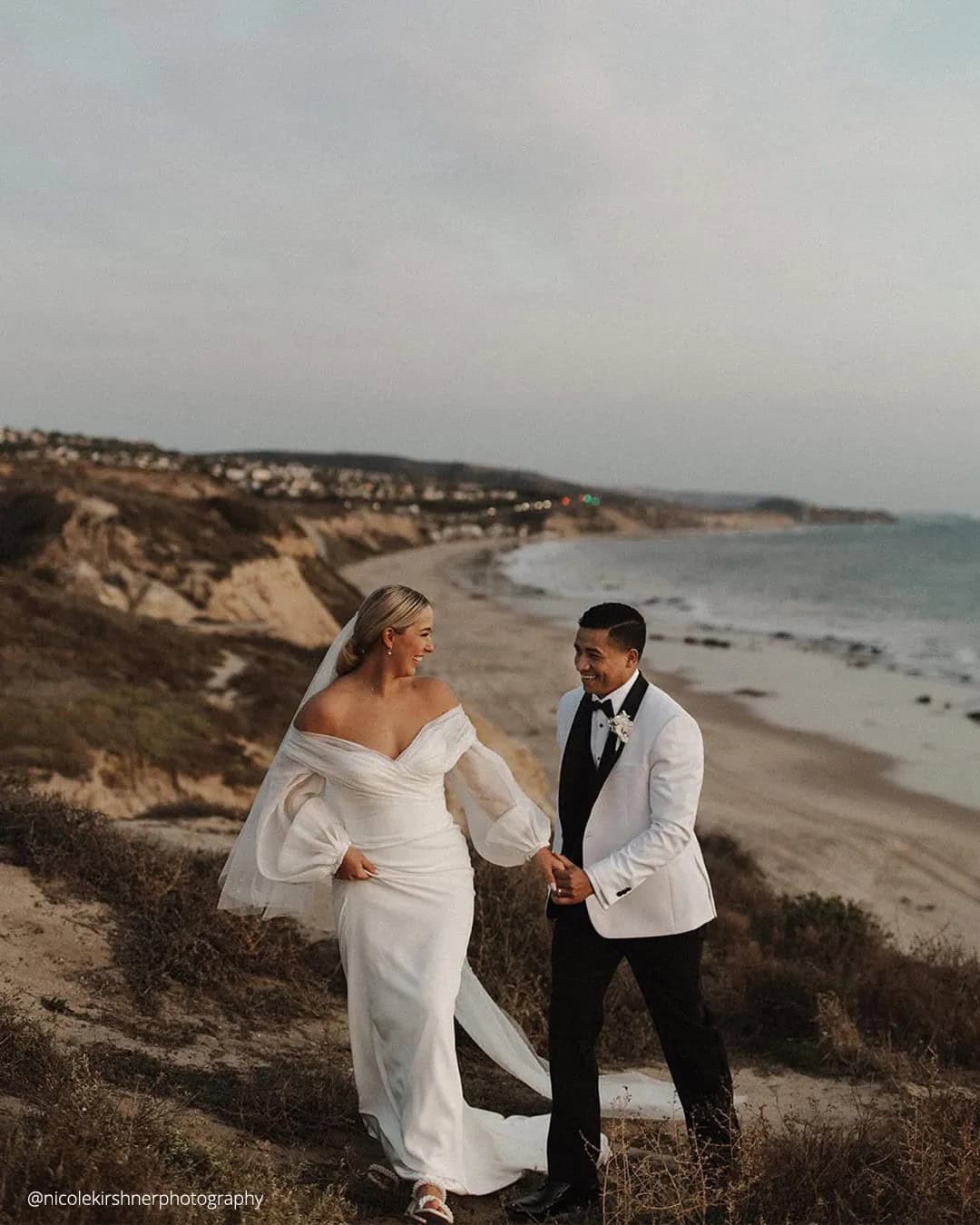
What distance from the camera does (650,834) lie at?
4473 mm

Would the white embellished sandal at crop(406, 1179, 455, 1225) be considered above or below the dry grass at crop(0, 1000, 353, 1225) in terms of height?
below

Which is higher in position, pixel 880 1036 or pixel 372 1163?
pixel 372 1163

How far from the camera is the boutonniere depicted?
4531 mm

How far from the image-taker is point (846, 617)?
57.0m

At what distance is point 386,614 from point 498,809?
1109 mm

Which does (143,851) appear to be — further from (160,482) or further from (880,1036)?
(160,482)

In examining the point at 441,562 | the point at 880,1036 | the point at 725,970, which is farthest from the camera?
the point at 441,562

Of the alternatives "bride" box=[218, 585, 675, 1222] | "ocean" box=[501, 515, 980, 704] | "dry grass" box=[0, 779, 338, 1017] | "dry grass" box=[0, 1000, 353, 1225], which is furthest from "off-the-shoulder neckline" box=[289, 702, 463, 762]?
"ocean" box=[501, 515, 980, 704]

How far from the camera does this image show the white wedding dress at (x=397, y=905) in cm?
452

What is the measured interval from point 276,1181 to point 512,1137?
4.33ft

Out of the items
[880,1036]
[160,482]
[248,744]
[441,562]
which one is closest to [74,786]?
[248,744]

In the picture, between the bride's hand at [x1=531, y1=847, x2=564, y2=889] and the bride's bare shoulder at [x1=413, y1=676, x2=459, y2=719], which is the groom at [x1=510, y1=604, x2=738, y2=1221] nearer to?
the bride's hand at [x1=531, y1=847, x2=564, y2=889]

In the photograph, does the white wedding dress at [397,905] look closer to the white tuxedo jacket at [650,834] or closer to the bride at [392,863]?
the bride at [392,863]

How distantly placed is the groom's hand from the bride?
2.3 inches
